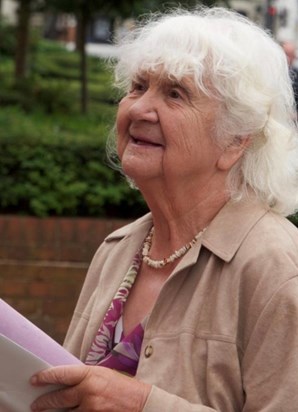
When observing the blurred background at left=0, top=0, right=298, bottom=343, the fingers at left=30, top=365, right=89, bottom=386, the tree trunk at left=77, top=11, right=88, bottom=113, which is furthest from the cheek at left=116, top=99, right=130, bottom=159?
the tree trunk at left=77, top=11, right=88, bottom=113

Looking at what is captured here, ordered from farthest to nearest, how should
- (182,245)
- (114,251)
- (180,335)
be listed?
(114,251), (182,245), (180,335)

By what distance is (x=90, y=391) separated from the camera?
8.10 ft

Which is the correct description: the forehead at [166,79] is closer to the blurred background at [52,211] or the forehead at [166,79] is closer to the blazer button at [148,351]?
the blazer button at [148,351]

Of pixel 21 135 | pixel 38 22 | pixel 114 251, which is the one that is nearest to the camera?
pixel 114 251

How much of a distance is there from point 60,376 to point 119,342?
375mm

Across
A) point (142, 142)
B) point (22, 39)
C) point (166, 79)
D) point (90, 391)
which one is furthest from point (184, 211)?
point (22, 39)

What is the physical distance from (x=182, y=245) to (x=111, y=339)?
0.97 ft

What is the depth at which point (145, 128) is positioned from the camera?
8.96 ft

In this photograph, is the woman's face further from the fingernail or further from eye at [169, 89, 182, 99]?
the fingernail

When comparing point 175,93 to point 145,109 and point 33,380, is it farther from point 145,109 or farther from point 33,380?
point 33,380

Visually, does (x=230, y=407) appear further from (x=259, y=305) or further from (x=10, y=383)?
(x=10, y=383)

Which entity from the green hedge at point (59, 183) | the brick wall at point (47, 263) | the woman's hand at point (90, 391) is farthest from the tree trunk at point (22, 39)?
the woman's hand at point (90, 391)

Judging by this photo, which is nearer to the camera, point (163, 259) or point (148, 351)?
point (148, 351)

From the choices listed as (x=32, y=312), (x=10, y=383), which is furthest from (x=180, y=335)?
(x=32, y=312)
